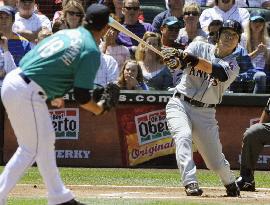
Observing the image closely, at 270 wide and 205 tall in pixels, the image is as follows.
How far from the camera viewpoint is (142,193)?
8.95m

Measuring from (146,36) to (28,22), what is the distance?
221cm

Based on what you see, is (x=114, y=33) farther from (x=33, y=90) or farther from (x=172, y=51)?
(x=33, y=90)

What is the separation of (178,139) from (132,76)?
342 centimetres

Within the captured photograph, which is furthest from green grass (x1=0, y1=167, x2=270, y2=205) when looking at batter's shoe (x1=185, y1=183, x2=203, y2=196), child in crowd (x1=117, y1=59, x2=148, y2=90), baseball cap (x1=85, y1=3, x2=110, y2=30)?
baseball cap (x1=85, y1=3, x2=110, y2=30)

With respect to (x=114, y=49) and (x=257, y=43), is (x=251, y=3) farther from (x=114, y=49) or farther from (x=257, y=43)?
(x=114, y=49)

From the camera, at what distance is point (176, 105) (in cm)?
882

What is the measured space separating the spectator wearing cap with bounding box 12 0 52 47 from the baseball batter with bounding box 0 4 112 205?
647 cm

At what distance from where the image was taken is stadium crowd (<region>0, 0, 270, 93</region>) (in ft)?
39.5

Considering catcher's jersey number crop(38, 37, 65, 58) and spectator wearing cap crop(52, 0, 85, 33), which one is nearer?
catcher's jersey number crop(38, 37, 65, 58)

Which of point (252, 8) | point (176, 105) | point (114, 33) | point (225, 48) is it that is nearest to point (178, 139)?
point (176, 105)

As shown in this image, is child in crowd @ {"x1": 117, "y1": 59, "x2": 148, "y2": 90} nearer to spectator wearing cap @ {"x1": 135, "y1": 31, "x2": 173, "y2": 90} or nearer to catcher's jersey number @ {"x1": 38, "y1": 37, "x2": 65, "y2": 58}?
spectator wearing cap @ {"x1": 135, "y1": 31, "x2": 173, "y2": 90}

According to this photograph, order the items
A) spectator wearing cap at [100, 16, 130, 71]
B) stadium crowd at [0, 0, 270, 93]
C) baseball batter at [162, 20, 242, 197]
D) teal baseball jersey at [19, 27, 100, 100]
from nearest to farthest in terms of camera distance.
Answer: teal baseball jersey at [19, 27, 100, 100] < baseball batter at [162, 20, 242, 197] < stadium crowd at [0, 0, 270, 93] < spectator wearing cap at [100, 16, 130, 71]

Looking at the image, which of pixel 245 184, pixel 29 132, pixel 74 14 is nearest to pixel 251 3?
pixel 74 14

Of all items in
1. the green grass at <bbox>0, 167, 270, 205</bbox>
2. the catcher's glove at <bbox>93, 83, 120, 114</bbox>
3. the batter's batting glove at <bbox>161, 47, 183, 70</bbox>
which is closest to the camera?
the catcher's glove at <bbox>93, 83, 120, 114</bbox>
